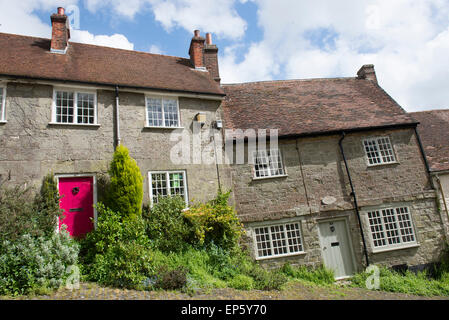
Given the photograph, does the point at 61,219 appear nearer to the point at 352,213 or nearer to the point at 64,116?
the point at 64,116

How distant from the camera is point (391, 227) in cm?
1177

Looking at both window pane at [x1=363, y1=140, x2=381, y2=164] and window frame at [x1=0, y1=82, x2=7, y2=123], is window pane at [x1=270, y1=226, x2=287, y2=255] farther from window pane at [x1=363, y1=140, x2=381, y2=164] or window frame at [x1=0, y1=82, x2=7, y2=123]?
window frame at [x1=0, y1=82, x2=7, y2=123]

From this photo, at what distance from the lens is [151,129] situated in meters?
10.8

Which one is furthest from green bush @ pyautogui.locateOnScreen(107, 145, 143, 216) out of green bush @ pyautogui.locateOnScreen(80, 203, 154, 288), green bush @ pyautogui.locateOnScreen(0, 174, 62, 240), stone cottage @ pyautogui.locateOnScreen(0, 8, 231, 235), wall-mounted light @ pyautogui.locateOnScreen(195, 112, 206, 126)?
wall-mounted light @ pyautogui.locateOnScreen(195, 112, 206, 126)

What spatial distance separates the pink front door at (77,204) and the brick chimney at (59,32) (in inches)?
233

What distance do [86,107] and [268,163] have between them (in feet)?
24.1

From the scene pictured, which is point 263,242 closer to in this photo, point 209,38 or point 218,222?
point 218,222

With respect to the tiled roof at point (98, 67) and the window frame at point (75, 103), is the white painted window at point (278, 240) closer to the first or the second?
the tiled roof at point (98, 67)

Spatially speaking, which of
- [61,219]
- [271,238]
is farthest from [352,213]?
[61,219]

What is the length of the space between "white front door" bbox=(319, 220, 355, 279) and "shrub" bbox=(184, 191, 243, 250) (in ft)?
11.7

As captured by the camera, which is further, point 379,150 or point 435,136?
point 435,136

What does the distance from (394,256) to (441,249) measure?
2126 mm

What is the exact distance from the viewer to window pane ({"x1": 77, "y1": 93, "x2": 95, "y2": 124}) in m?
10.2

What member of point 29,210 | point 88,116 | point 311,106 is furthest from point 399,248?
point 29,210
